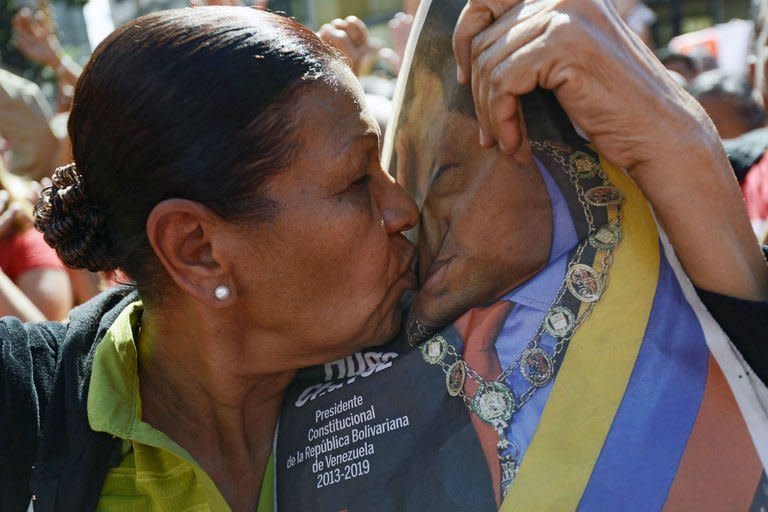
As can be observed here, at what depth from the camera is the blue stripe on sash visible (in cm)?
129

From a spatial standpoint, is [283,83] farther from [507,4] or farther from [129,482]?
[129,482]

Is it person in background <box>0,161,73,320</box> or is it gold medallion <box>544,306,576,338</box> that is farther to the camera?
person in background <box>0,161,73,320</box>

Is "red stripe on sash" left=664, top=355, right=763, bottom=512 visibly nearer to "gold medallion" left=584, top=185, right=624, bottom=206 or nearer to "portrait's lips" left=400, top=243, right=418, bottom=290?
"gold medallion" left=584, top=185, right=624, bottom=206

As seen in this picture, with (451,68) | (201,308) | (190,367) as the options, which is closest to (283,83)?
(451,68)

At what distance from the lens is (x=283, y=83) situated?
4.92ft

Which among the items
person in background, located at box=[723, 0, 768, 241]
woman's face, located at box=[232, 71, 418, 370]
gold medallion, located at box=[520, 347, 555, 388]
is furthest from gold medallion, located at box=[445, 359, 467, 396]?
person in background, located at box=[723, 0, 768, 241]

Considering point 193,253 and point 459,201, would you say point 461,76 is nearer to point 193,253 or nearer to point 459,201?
point 459,201

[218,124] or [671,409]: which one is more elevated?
[218,124]

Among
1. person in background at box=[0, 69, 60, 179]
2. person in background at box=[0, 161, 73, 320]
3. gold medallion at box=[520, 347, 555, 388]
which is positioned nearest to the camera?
gold medallion at box=[520, 347, 555, 388]

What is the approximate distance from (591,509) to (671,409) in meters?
0.19

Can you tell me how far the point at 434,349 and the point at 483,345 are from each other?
0.32 feet

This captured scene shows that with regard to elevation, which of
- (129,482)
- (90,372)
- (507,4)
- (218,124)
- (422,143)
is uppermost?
(507,4)

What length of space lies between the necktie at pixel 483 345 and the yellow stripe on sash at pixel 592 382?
82mm

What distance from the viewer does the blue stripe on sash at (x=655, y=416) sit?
1287 mm
